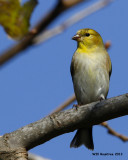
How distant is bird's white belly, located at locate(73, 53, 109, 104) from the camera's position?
187 inches

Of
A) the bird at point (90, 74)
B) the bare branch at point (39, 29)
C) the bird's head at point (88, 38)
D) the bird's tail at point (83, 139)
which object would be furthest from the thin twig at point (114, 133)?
the bird's head at point (88, 38)

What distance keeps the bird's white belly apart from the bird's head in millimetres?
577

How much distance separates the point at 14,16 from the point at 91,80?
3.55 meters

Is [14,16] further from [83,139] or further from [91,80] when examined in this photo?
[91,80]

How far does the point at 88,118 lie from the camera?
2512mm

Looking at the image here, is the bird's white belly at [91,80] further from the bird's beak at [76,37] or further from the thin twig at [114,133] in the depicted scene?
the thin twig at [114,133]

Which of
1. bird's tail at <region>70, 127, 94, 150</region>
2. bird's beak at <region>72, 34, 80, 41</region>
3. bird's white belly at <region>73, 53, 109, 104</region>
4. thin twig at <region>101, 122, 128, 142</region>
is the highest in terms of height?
bird's beak at <region>72, 34, 80, 41</region>

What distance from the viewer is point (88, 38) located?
5465 mm

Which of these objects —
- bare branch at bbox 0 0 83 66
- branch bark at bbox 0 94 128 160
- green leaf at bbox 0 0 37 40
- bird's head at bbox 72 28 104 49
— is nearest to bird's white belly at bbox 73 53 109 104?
bird's head at bbox 72 28 104 49

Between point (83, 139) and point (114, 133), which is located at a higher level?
point (83, 139)

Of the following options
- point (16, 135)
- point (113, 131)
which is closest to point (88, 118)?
point (113, 131)

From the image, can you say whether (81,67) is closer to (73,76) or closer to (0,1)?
(73,76)

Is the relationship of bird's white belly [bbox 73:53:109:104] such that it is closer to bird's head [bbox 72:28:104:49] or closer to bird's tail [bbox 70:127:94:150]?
bird's head [bbox 72:28:104:49]

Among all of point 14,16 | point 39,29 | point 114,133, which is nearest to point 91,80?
point 114,133
